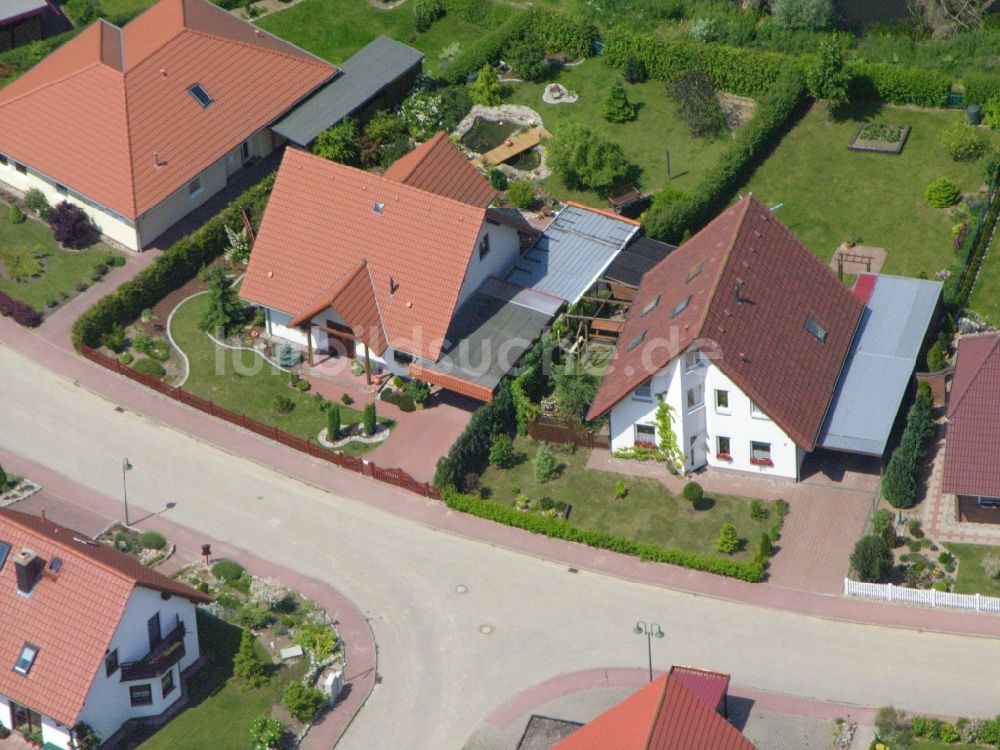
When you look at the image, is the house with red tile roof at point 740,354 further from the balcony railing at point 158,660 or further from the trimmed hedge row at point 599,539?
the balcony railing at point 158,660

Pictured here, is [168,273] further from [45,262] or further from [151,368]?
[45,262]

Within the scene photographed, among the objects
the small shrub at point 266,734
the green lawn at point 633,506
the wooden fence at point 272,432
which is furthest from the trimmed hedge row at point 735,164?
the small shrub at point 266,734

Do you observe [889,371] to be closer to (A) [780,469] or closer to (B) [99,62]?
(A) [780,469]

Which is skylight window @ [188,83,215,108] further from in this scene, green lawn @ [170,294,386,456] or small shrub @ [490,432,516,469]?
small shrub @ [490,432,516,469]

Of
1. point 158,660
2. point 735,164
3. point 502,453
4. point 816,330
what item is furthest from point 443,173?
point 158,660

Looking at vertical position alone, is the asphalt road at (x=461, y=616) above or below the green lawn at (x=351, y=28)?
below

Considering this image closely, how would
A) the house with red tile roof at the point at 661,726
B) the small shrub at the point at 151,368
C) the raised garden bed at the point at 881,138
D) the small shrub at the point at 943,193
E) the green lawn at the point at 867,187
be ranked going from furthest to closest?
1. the raised garden bed at the point at 881,138
2. the small shrub at the point at 943,193
3. the green lawn at the point at 867,187
4. the small shrub at the point at 151,368
5. the house with red tile roof at the point at 661,726

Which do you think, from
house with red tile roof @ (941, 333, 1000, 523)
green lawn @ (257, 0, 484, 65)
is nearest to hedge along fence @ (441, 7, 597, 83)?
green lawn @ (257, 0, 484, 65)
